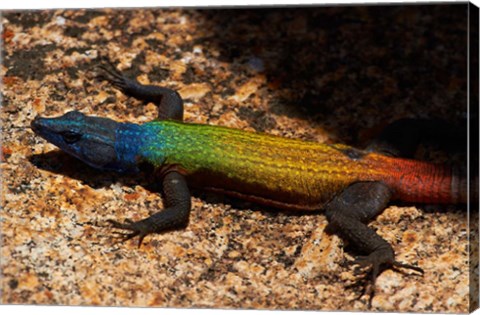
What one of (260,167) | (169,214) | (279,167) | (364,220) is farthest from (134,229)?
(364,220)

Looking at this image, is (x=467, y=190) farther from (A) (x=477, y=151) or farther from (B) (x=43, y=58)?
(B) (x=43, y=58)

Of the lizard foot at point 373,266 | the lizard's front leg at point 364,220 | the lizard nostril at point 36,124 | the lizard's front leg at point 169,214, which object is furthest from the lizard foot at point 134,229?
Result: the lizard foot at point 373,266

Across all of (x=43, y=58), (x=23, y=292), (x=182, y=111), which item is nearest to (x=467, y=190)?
(x=182, y=111)

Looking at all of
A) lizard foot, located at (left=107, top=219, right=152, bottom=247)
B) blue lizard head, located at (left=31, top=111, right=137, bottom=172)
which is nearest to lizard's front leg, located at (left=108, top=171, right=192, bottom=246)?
lizard foot, located at (left=107, top=219, right=152, bottom=247)

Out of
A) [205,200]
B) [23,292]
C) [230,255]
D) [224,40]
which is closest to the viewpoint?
[23,292]

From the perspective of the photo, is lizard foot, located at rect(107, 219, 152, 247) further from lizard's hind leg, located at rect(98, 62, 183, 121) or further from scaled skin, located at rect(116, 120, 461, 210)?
lizard's hind leg, located at rect(98, 62, 183, 121)

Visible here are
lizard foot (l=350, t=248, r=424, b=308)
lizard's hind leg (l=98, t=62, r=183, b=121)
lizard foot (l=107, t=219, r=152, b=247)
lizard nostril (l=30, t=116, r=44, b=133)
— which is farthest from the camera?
lizard's hind leg (l=98, t=62, r=183, b=121)
